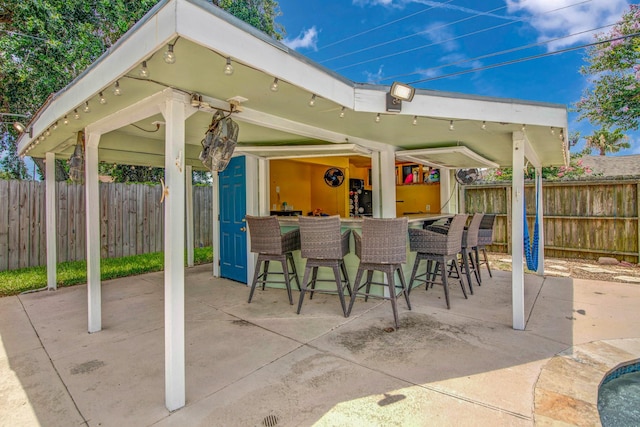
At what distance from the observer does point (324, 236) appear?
373cm

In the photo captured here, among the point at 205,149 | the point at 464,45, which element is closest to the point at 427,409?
the point at 205,149

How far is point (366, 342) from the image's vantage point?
3.01 metres

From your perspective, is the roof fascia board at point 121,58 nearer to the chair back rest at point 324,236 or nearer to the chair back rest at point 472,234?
the chair back rest at point 324,236

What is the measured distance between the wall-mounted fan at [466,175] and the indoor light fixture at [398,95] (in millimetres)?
5056

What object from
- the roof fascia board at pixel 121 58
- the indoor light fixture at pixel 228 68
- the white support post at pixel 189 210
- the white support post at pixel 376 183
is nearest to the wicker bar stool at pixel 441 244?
the white support post at pixel 376 183

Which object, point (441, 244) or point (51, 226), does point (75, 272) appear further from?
point (441, 244)

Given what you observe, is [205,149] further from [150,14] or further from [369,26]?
[369,26]

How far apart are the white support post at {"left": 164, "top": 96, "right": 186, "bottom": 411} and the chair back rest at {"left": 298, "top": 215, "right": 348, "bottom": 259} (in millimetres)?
1742

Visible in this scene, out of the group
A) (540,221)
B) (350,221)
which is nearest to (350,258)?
(350,221)

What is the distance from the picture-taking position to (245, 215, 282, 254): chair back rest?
4086 millimetres

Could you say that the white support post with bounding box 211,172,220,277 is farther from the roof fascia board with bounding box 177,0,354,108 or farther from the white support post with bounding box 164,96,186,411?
the roof fascia board with bounding box 177,0,354,108

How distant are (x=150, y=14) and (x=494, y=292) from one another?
493 centimetres

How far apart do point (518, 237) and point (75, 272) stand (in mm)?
6795

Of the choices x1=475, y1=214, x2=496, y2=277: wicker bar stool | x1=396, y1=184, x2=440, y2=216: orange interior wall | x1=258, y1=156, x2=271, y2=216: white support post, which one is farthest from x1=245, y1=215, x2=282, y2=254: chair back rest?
x1=396, y1=184, x2=440, y2=216: orange interior wall
